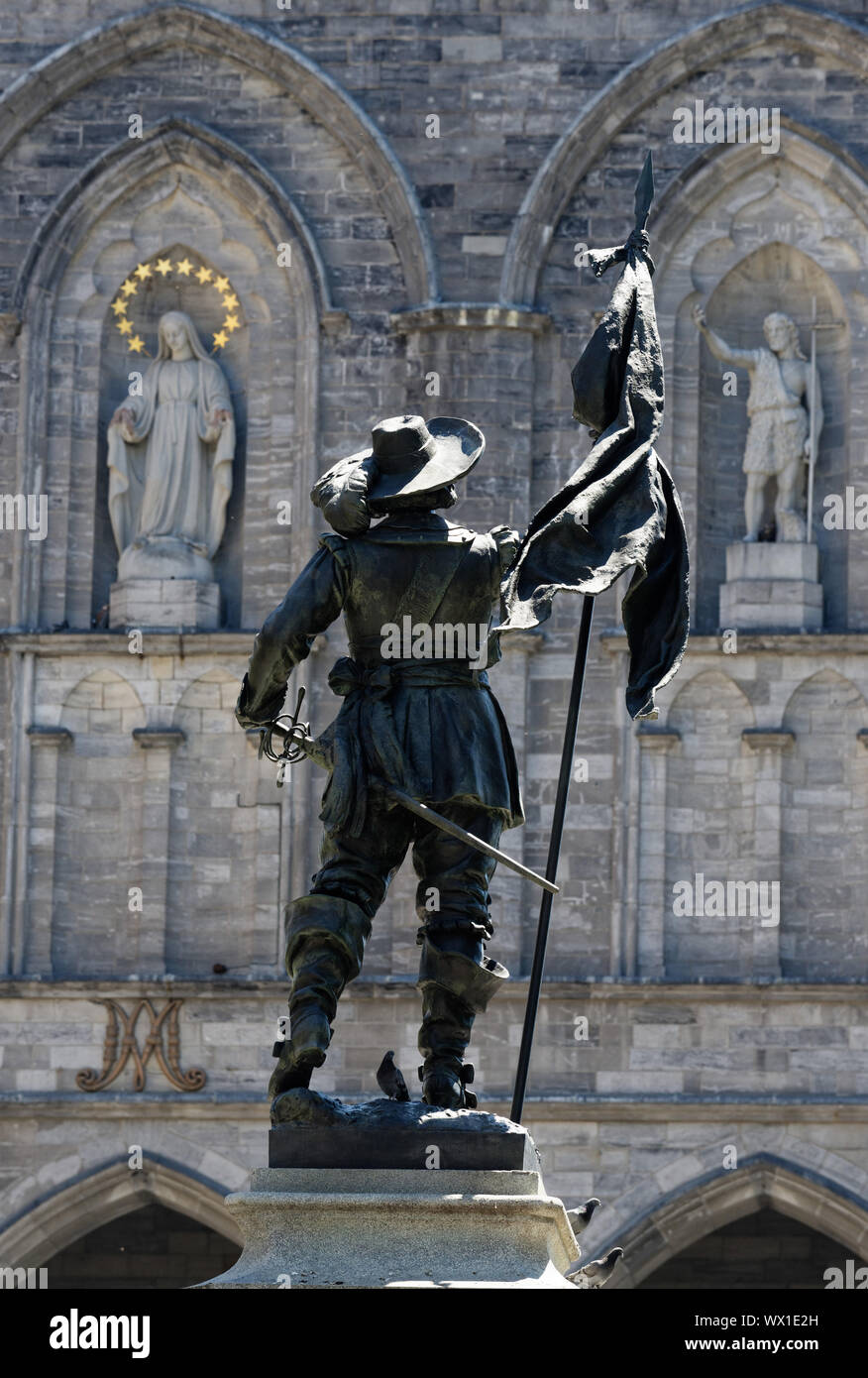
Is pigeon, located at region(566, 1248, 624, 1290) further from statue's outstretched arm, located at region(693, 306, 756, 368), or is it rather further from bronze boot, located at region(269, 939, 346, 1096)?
statue's outstretched arm, located at region(693, 306, 756, 368)

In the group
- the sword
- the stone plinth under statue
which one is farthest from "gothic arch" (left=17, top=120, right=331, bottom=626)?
the stone plinth under statue

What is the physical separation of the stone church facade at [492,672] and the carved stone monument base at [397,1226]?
10.9 meters

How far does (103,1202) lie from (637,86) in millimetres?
7390

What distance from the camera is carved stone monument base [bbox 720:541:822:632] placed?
822 inches

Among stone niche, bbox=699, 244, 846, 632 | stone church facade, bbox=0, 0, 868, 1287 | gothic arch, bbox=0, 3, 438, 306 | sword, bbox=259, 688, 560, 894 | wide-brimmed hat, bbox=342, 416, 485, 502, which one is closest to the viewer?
sword, bbox=259, 688, 560, 894

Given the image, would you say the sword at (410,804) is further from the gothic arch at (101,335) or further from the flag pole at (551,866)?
the gothic arch at (101,335)

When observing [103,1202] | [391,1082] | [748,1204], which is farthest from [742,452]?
[391,1082]

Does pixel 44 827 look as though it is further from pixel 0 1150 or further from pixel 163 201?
pixel 163 201

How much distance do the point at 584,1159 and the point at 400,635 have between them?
10.7m

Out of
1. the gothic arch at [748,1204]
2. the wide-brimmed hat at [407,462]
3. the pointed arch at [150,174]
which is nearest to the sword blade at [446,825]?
the wide-brimmed hat at [407,462]

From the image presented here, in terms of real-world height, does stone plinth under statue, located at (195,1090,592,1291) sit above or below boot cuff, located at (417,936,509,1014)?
below

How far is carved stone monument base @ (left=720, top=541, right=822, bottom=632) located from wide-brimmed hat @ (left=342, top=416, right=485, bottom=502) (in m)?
10.9

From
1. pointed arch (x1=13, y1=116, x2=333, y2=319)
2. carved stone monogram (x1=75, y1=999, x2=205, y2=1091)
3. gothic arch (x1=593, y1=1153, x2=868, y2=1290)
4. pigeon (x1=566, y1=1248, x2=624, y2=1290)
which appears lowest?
pigeon (x1=566, y1=1248, x2=624, y2=1290)

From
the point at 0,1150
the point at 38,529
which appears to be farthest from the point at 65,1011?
the point at 38,529
